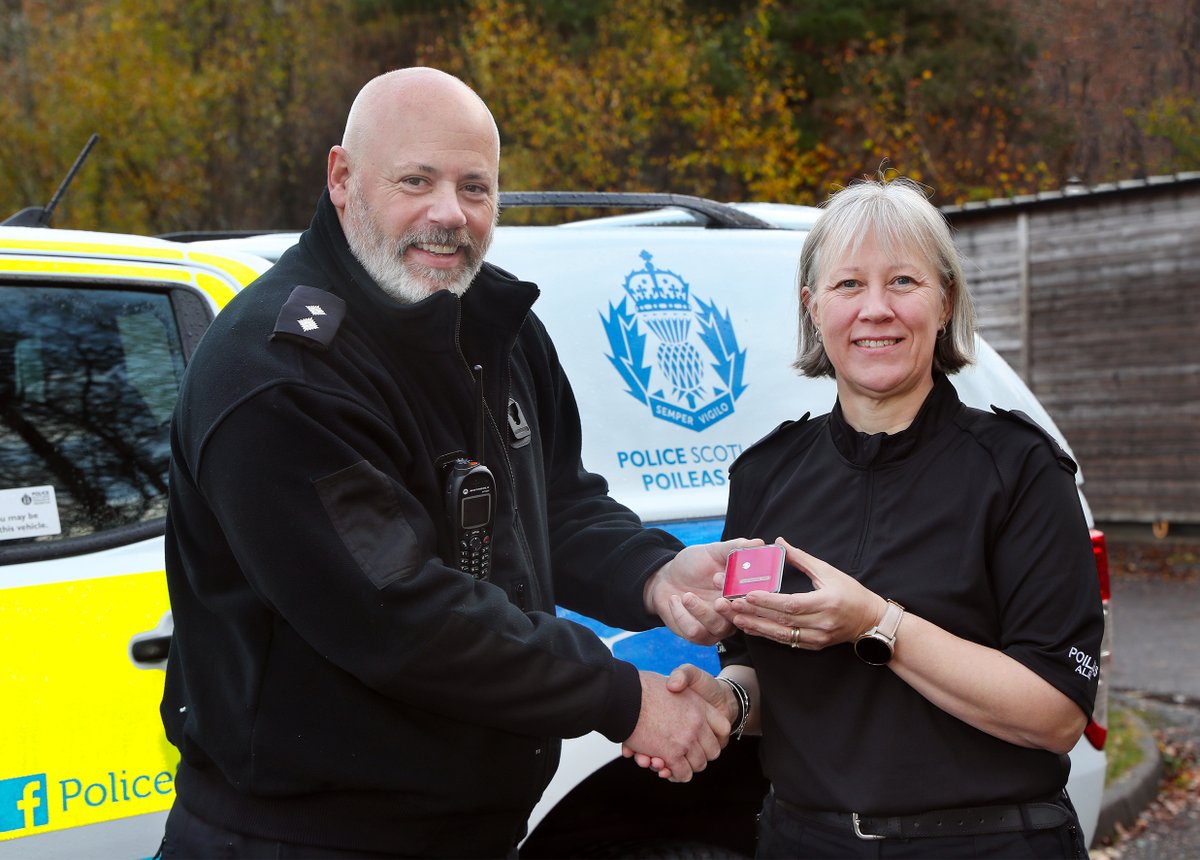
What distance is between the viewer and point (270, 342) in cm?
191

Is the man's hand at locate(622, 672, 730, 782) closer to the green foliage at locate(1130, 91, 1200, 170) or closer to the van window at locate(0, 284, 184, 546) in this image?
the van window at locate(0, 284, 184, 546)

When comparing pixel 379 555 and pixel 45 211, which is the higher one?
pixel 45 211

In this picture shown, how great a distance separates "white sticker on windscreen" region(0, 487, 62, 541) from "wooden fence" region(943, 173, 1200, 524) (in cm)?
971

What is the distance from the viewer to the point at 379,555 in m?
1.87

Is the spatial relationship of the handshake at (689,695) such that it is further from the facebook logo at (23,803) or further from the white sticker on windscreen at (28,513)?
the white sticker on windscreen at (28,513)

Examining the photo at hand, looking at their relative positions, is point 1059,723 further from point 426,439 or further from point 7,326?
point 7,326

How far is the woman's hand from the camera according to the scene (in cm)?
199

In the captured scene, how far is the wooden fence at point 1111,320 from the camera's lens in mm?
11258

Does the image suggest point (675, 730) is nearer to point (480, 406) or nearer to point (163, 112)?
point (480, 406)

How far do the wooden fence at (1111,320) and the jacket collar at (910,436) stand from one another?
30.7 feet

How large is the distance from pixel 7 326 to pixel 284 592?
46.2 inches

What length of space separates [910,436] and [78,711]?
160 centimetres

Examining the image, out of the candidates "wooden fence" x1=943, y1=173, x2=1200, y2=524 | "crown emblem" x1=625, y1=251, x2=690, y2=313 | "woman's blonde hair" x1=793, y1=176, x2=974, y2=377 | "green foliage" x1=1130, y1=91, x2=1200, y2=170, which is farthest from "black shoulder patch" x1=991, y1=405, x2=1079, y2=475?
"green foliage" x1=1130, y1=91, x2=1200, y2=170

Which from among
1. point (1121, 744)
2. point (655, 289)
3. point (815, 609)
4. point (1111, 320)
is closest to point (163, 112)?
point (1111, 320)
